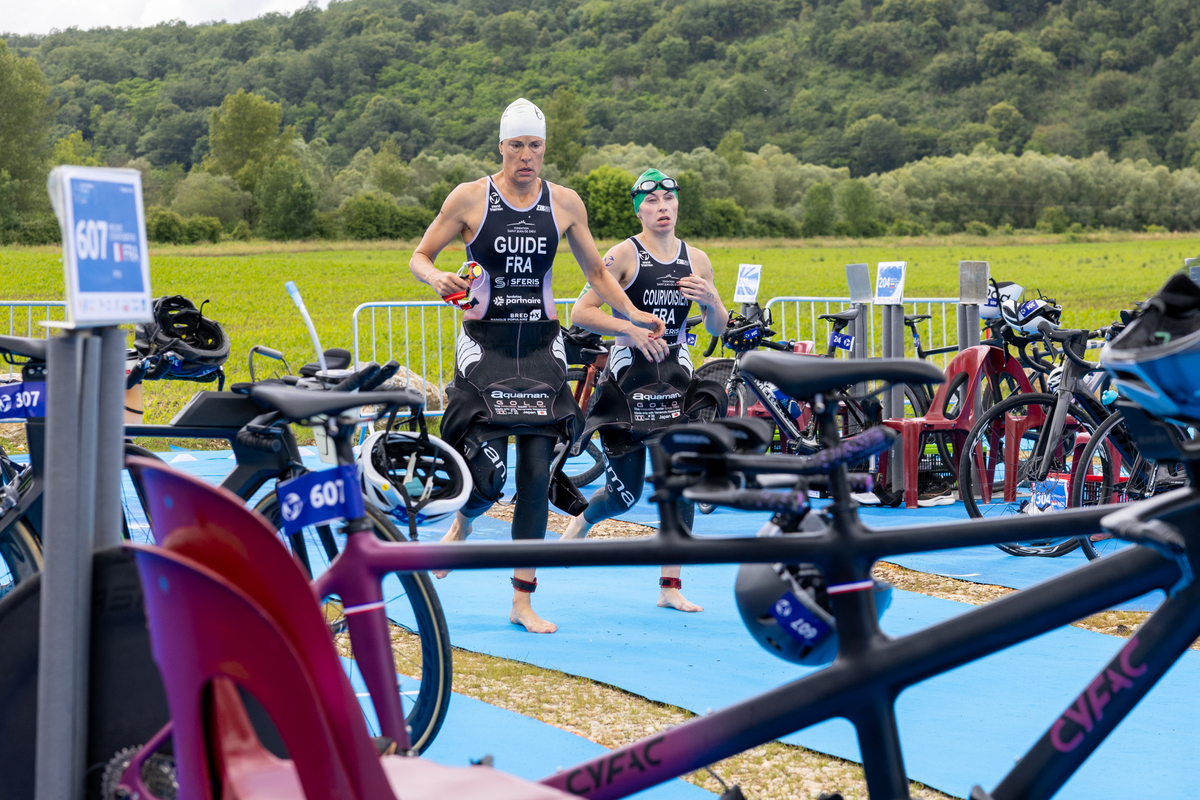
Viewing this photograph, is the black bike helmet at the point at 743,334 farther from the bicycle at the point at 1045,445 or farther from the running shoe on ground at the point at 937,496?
the bicycle at the point at 1045,445

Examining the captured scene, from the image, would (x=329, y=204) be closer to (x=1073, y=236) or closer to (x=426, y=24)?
(x=1073, y=236)

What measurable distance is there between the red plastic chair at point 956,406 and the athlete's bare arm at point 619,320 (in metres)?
2.67

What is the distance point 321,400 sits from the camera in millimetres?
2334

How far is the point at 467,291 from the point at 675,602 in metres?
1.80

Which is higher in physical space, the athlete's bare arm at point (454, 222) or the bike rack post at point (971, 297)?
the athlete's bare arm at point (454, 222)

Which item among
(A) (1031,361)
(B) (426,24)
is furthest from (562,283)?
(B) (426,24)

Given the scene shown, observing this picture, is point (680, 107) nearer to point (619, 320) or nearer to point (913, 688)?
point (619, 320)

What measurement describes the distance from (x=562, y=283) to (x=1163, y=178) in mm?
64919

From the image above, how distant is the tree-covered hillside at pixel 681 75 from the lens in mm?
112250

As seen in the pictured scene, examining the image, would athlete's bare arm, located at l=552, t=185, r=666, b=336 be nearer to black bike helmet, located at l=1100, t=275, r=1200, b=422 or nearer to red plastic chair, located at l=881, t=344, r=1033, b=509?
red plastic chair, located at l=881, t=344, r=1033, b=509

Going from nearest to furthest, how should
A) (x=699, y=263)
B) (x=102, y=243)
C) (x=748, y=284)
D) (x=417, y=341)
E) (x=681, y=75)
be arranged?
(x=102, y=243), (x=699, y=263), (x=748, y=284), (x=417, y=341), (x=681, y=75)

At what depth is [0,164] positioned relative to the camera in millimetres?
72000

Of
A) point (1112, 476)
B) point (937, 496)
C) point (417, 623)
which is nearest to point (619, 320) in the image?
point (417, 623)

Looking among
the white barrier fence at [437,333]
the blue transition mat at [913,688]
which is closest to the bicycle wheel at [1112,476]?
the blue transition mat at [913,688]
